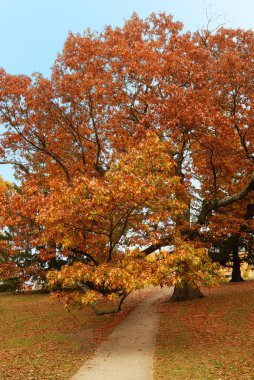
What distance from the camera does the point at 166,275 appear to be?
11336 mm

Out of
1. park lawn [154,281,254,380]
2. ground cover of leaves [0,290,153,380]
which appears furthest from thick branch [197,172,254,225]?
ground cover of leaves [0,290,153,380]

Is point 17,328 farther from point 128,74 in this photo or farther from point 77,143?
point 128,74

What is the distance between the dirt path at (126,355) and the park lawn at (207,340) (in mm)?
334

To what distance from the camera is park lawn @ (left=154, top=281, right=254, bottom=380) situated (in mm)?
9250

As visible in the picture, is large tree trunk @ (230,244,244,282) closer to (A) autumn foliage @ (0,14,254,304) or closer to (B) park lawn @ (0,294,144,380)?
(A) autumn foliage @ (0,14,254,304)

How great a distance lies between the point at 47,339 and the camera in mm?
14156

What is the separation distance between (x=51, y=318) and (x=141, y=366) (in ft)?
35.2

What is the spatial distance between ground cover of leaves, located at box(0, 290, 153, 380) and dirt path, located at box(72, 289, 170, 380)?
1.29 ft

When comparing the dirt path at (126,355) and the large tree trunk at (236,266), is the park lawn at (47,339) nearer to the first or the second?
the dirt path at (126,355)

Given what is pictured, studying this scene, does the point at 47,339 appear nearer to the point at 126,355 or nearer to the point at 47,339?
the point at 47,339

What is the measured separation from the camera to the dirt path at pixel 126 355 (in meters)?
9.15

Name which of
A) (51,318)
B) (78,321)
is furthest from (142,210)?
(51,318)

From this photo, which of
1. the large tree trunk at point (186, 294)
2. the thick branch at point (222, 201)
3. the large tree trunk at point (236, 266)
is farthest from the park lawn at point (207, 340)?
the large tree trunk at point (236, 266)

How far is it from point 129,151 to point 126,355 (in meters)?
6.64
